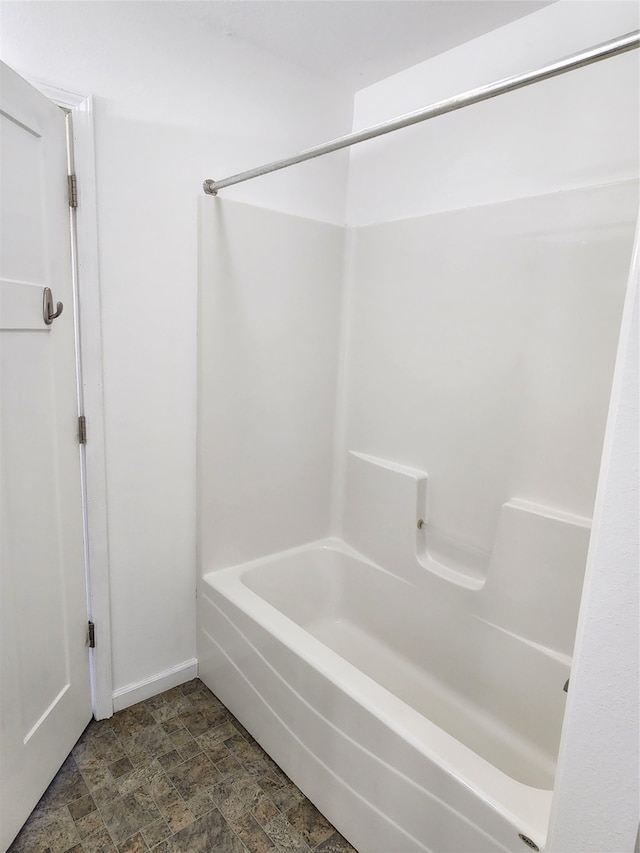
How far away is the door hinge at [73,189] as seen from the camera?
153 centimetres

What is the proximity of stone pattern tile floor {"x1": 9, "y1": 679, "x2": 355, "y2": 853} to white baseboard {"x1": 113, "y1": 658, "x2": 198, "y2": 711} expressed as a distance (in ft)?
0.20

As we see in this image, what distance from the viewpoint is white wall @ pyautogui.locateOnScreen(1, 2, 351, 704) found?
1.53 meters

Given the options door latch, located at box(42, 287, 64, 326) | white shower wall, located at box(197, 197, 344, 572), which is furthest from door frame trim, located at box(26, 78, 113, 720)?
white shower wall, located at box(197, 197, 344, 572)

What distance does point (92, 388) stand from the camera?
1.67 m

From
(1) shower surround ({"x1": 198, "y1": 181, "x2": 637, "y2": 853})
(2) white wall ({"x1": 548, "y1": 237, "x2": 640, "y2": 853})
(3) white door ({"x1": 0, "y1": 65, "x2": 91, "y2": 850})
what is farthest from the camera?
(1) shower surround ({"x1": 198, "y1": 181, "x2": 637, "y2": 853})

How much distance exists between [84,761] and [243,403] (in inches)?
55.3

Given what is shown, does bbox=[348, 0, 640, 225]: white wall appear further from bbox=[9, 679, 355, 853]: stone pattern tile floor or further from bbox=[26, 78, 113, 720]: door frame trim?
bbox=[9, 679, 355, 853]: stone pattern tile floor

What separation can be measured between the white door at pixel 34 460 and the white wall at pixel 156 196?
0.15m

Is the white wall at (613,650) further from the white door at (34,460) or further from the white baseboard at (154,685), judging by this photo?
the white baseboard at (154,685)

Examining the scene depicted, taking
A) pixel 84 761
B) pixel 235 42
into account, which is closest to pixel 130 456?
pixel 84 761

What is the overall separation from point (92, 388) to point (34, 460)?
0.34 meters

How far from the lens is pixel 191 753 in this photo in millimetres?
1755

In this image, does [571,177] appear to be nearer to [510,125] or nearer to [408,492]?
[510,125]

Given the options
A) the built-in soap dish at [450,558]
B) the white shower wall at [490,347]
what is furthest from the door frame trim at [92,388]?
the built-in soap dish at [450,558]
